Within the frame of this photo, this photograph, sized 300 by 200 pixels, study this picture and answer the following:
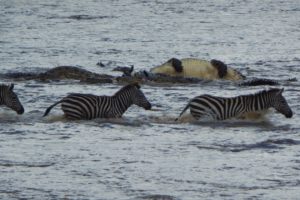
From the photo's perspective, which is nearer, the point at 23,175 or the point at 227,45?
the point at 23,175

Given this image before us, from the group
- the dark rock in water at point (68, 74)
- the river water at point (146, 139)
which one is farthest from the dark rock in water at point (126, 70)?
the dark rock in water at point (68, 74)

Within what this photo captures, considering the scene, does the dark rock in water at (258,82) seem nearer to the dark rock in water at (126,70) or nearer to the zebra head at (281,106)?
the dark rock in water at (126,70)

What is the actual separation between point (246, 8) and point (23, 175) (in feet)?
133

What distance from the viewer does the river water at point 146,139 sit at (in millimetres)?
12836

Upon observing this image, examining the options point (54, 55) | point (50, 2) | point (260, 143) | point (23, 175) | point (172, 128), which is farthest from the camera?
point (50, 2)

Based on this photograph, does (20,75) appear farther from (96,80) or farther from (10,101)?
(10,101)

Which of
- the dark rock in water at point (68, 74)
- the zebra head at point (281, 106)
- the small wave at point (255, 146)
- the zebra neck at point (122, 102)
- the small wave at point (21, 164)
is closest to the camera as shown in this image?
the small wave at point (21, 164)

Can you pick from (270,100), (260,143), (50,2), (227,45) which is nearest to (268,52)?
(227,45)

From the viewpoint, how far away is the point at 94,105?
693 inches

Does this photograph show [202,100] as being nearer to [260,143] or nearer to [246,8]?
[260,143]

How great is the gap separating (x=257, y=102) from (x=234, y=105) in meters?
0.41

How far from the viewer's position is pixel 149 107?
18328 mm

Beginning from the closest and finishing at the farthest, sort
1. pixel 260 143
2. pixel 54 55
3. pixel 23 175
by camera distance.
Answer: pixel 23 175 < pixel 260 143 < pixel 54 55

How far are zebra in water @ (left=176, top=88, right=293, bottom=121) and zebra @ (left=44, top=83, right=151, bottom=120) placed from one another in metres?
0.93
